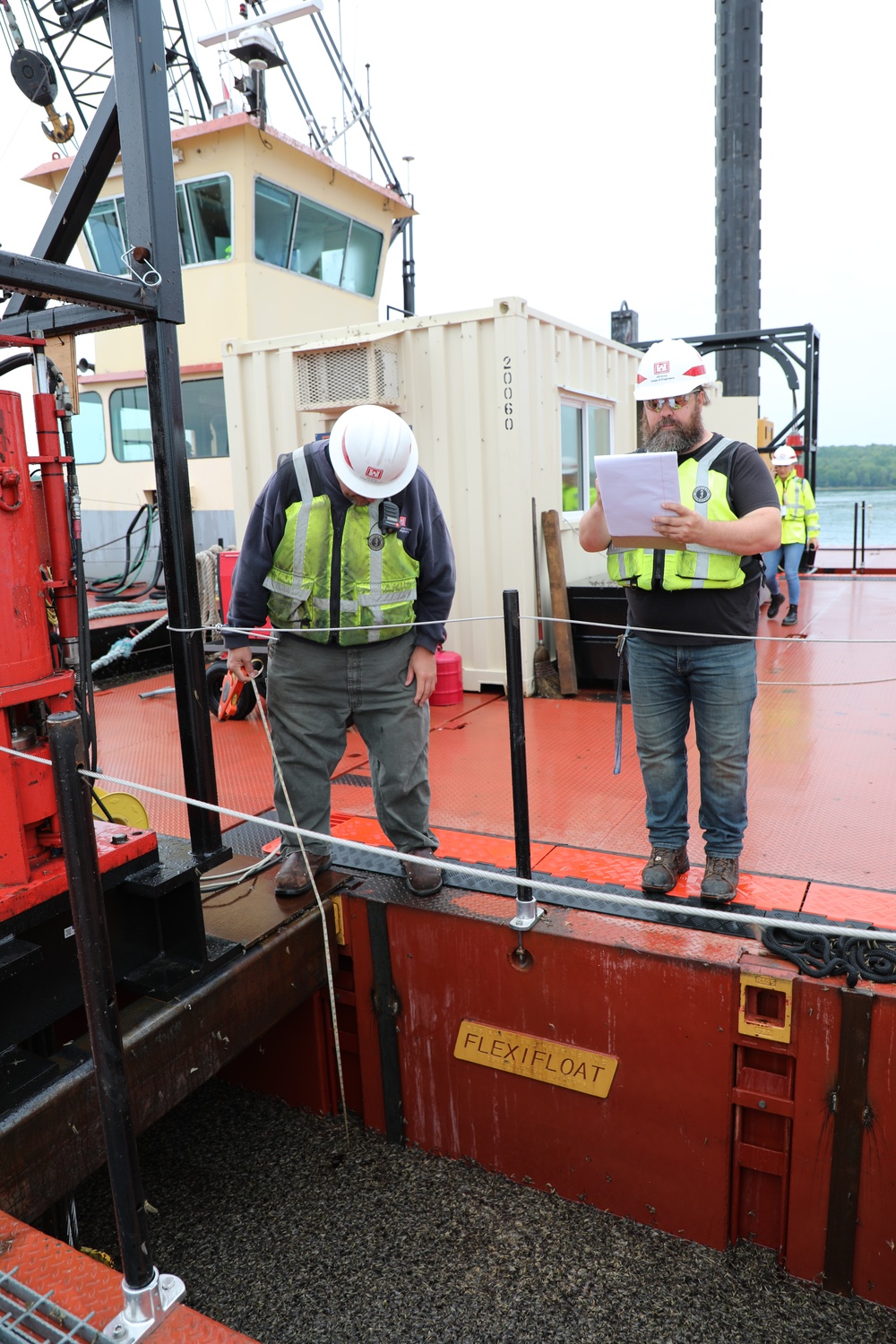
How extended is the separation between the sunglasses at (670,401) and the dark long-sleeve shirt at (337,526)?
28.9 inches

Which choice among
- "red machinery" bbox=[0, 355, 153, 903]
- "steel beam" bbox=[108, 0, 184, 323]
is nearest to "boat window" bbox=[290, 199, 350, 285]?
"steel beam" bbox=[108, 0, 184, 323]

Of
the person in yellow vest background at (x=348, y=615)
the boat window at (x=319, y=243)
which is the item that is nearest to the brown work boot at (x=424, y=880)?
the person in yellow vest background at (x=348, y=615)

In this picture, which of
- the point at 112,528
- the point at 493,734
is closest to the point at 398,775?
the point at 493,734

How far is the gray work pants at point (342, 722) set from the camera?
3.06m

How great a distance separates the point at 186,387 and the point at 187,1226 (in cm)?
920

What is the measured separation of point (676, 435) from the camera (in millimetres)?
2789

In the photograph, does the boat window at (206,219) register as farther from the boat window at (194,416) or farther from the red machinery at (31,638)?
the red machinery at (31,638)

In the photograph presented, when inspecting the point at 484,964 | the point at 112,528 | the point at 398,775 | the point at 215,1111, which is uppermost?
the point at 112,528

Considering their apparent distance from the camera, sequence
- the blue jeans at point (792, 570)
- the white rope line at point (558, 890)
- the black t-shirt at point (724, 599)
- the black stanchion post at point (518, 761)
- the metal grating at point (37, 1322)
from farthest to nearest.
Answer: the blue jeans at point (792, 570)
the black t-shirt at point (724, 599)
the black stanchion post at point (518, 761)
the white rope line at point (558, 890)
the metal grating at point (37, 1322)

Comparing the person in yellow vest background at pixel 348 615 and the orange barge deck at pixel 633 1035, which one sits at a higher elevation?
the person in yellow vest background at pixel 348 615

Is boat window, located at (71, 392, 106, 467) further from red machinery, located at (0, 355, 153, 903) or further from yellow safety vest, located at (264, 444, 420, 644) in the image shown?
red machinery, located at (0, 355, 153, 903)

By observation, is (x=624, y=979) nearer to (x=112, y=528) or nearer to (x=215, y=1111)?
(x=215, y=1111)

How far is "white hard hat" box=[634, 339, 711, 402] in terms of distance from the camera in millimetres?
2715

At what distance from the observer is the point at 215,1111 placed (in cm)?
346
